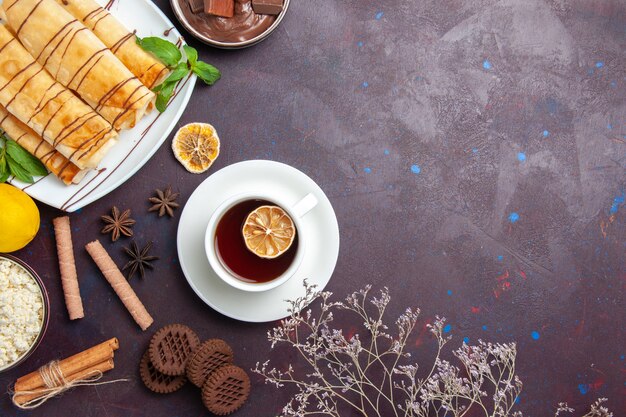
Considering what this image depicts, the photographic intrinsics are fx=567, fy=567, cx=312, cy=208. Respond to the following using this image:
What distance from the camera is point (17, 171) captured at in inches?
74.2

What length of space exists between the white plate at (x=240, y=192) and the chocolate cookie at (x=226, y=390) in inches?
7.6

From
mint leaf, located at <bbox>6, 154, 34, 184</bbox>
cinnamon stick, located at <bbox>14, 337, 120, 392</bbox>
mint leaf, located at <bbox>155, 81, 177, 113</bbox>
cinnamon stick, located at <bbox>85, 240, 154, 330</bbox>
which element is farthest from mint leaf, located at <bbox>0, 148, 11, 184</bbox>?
cinnamon stick, located at <bbox>14, 337, 120, 392</bbox>

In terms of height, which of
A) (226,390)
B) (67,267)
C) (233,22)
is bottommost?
(226,390)

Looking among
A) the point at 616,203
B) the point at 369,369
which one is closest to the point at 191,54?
the point at 369,369

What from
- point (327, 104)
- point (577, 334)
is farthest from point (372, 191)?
point (577, 334)

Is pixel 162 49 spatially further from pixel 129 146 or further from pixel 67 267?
pixel 67 267

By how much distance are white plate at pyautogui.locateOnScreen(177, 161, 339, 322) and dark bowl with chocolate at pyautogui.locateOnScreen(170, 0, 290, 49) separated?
443 millimetres

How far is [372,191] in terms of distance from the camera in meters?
2.11

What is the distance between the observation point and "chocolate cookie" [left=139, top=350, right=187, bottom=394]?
1.97 m

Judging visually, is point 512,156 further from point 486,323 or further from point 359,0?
point 359,0

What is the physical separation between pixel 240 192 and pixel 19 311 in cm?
83

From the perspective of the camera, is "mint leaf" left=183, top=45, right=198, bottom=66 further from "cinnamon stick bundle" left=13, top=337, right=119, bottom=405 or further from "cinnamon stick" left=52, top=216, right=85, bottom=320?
"cinnamon stick bundle" left=13, top=337, right=119, bottom=405

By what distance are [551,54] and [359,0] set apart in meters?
0.76

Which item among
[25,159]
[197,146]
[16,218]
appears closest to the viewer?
[16,218]
